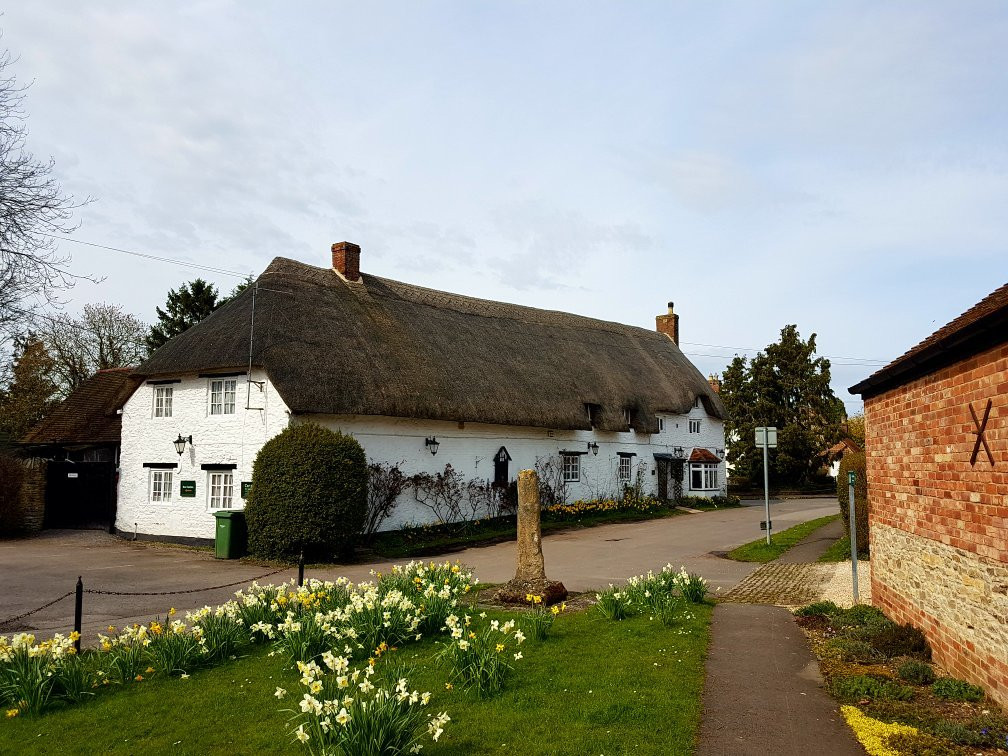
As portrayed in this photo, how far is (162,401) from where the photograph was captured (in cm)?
2108

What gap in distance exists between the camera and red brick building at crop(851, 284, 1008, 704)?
582 cm

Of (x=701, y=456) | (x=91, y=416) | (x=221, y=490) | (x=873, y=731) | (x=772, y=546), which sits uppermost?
(x=91, y=416)

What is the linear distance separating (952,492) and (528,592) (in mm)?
5745

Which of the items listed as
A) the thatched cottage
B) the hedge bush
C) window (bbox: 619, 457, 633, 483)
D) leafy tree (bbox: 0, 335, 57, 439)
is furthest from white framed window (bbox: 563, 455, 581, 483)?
leafy tree (bbox: 0, 335, 57, 439)

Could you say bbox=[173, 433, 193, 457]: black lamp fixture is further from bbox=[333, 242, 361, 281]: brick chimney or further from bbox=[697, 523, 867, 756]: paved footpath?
bbox=[697, 523, 867, 756]: paved footpath

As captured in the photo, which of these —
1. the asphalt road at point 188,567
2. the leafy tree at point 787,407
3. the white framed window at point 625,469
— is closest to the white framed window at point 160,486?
the asphalt road at point 188,567

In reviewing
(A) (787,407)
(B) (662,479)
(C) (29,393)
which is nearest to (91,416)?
(C) (29,393)

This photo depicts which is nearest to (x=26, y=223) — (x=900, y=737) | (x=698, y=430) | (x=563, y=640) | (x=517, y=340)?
(x=563, y=640)

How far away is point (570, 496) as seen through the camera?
28.1 metres

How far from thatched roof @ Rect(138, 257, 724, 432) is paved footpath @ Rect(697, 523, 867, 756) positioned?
11789mm

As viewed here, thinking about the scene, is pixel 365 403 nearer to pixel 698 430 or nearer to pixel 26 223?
pixel 26 223

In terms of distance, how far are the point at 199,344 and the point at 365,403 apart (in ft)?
16.4

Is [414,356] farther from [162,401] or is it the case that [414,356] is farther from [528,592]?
[528,592]

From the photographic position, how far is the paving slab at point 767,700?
5.49 metres
